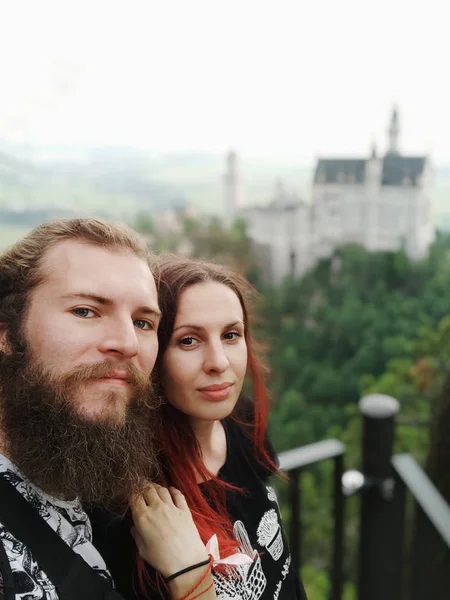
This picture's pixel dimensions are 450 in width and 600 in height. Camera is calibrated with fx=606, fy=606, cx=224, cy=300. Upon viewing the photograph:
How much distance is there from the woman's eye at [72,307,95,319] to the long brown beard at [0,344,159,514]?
0.06 meters

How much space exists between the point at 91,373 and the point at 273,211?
930 inches

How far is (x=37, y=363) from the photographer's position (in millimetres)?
685

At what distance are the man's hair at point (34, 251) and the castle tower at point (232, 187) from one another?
23.7 meters

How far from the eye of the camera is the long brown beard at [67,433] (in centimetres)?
68

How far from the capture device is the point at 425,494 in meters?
1.35

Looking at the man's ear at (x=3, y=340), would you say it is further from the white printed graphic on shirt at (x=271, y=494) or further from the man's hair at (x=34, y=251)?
the white printed graphic on shirt at (x=271, y=494)

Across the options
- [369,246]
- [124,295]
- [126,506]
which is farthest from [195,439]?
[369,246]

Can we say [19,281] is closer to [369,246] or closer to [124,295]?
[124,295]

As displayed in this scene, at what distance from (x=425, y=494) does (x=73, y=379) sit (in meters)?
0.97

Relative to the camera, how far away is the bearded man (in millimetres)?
676

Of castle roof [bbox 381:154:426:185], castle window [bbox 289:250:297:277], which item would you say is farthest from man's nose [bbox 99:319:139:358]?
castle roof [bbox 381:154:426:185]

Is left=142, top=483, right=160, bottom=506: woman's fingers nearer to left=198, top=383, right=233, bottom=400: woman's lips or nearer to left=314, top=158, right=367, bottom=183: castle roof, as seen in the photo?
left=198, top=383, right=233, bottom=400: woman's lips

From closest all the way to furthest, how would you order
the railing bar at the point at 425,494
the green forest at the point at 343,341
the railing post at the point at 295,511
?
the railing bar at the point at 425,494, the railing post at the point at 295,511, the green forest at the point at 343,341

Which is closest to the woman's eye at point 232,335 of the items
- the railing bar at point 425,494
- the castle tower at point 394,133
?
the railing bar at point 425,494
